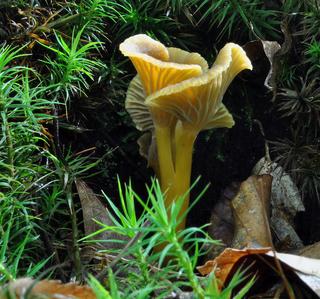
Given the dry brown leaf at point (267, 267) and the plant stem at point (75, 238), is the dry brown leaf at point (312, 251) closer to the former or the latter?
the dry brown leaf at point (267, 267)

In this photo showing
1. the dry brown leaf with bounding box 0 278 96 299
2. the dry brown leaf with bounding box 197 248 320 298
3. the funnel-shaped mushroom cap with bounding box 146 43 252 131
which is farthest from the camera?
the funnel-shaped mushroom cap with bounding box 146 43 252 131

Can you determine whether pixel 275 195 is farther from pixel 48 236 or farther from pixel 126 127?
pixel 48 236

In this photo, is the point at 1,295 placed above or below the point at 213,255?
above

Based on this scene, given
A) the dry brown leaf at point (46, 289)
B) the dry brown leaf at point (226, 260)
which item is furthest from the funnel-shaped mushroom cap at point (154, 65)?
the dry brown leaf at point (46, 289)

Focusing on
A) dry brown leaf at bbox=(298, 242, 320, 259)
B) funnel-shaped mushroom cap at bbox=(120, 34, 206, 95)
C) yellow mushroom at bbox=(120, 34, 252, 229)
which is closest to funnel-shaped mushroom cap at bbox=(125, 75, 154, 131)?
yellow mushroom at bbox=(120, 34, 252, 229)

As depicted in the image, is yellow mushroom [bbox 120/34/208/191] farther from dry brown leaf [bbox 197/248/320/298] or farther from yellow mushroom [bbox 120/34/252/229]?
dry brown leaf [bbox 197/248/320/298]

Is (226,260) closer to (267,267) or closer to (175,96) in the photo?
(267,267)

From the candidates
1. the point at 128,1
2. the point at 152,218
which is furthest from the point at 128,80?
the point at 152,218
